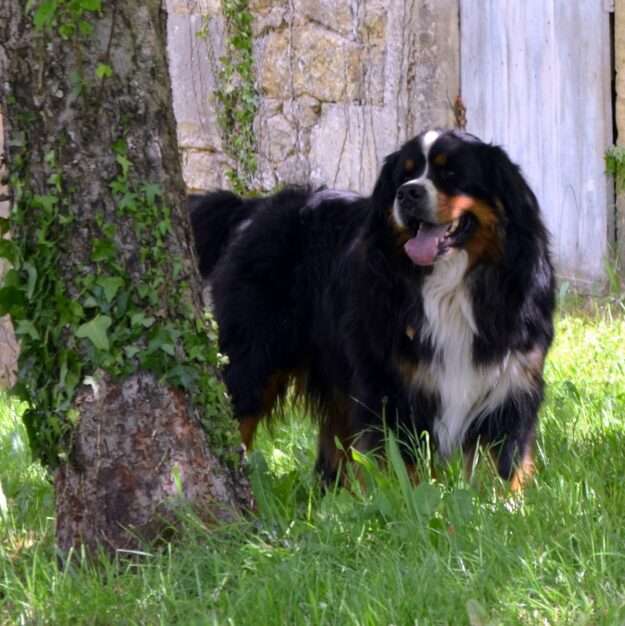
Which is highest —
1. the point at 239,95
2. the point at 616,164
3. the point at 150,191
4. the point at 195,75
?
the point at 195,75

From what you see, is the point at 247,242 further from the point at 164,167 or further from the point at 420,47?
the point at 420,47

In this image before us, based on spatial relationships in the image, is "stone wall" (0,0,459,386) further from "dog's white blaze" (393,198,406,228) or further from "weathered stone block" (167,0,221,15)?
"dog's white blaze" (393,198,406,228)

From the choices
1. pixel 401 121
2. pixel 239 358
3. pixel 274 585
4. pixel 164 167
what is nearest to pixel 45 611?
pixel 274 585

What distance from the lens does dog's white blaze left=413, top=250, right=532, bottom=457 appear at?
5.04m

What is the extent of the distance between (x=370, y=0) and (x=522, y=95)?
1.13 meters

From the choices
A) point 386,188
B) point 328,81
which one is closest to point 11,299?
point 386,188

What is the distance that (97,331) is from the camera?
3963 mm

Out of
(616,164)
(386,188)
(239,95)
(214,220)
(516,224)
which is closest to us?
(516,224)

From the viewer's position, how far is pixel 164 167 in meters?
4.10

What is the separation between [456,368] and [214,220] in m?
1.56

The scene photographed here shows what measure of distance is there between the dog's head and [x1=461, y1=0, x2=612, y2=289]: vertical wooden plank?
358 centimetres

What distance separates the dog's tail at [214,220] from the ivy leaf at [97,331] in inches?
84.4

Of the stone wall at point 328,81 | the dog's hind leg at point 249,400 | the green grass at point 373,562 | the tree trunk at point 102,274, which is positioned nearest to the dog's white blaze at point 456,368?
the green grass at point 373,562

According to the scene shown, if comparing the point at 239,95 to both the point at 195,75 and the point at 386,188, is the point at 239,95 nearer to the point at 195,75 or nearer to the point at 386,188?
the point at 195,75
